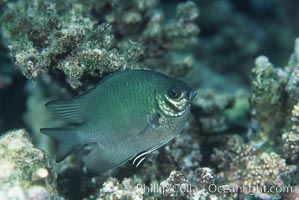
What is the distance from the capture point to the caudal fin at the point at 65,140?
2.82 m

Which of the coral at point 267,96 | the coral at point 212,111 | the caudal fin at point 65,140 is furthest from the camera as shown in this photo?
the coral at point 212,111

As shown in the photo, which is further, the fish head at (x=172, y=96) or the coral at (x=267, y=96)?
the coral at (x=267, y=96)

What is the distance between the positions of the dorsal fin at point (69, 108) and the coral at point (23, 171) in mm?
329

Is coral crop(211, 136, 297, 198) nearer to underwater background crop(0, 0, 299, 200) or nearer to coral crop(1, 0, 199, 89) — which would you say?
underwater background crop(0, 0, 299, 200)

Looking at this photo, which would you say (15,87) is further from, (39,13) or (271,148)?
(271,148)

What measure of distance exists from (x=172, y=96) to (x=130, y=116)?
36cm

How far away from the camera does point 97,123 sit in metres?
2.80

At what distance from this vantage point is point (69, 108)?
293 centimetres

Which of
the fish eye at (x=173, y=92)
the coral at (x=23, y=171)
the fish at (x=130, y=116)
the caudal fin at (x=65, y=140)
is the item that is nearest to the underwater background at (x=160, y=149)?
the coral at (x=23, y=171)

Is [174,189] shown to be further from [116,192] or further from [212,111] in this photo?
[212,111]

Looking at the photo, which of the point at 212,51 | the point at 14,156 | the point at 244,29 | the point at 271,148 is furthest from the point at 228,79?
the point at 14,156

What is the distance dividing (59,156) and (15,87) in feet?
11.5

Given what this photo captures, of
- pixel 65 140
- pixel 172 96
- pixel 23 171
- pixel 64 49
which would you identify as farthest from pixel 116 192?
pixel 64 49

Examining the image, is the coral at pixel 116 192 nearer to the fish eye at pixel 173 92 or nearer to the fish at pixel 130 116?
the fish at pixel 130 116
